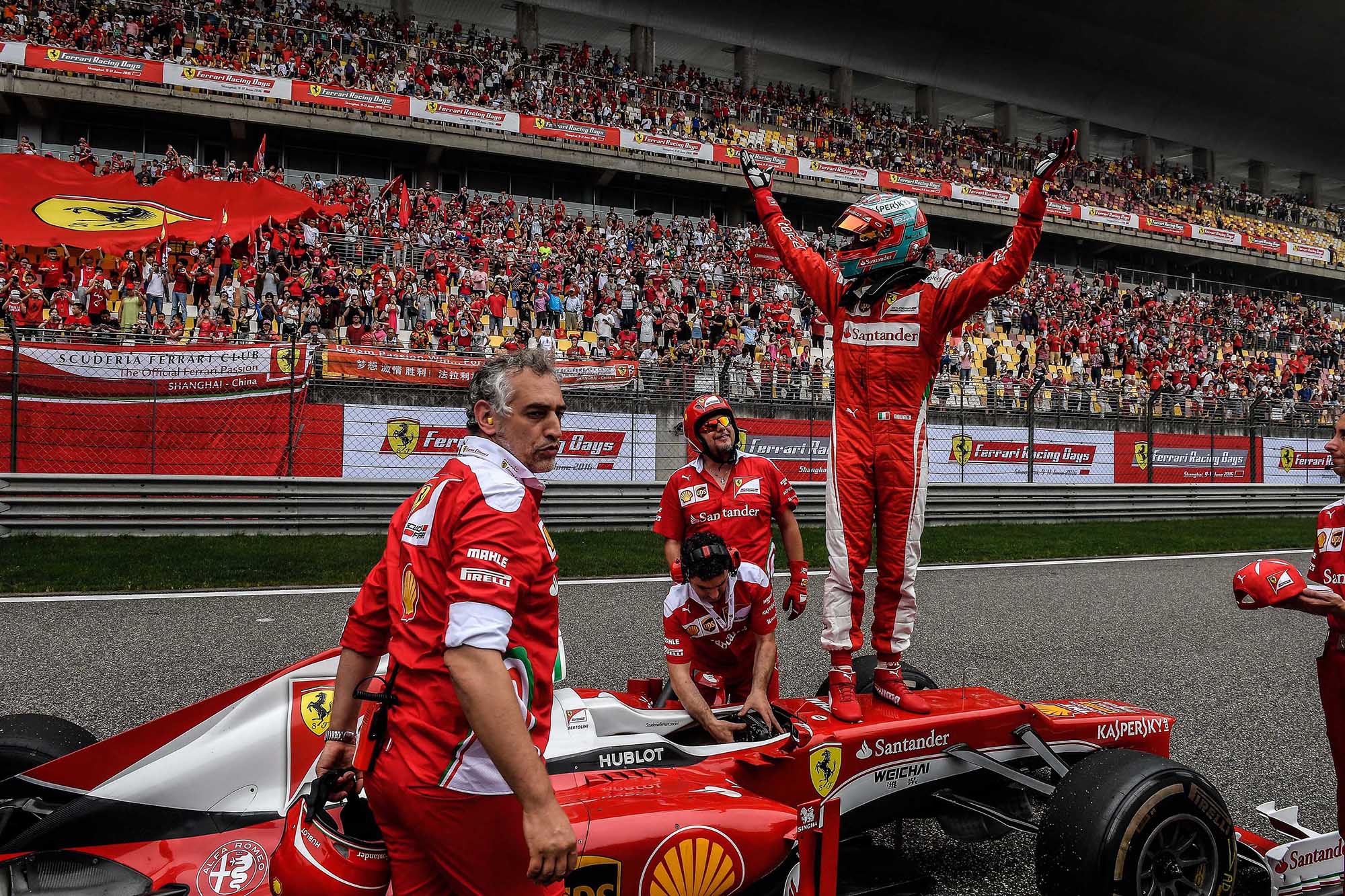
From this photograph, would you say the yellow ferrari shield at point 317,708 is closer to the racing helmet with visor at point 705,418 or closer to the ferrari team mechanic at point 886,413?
the ferrari team mechanic at point 886,413

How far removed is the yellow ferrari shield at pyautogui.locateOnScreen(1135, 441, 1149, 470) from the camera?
59.9ft

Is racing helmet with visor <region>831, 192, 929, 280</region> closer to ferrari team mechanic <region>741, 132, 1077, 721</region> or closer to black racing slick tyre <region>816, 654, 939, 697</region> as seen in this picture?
ferrari team mechanic <region>741, 132, 1077, 721</region>

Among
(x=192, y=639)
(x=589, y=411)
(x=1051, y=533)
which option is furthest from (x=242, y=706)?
(x=1051, y=533)

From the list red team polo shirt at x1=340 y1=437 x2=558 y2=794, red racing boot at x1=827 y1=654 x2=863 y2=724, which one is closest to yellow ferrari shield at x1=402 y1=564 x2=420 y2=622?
red team polo shirt at x1=340 y1=437 x2=558 y2=794

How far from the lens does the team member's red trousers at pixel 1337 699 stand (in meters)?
3.14

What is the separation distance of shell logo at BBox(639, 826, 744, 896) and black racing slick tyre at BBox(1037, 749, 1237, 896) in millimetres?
1137

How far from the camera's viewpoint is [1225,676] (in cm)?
582

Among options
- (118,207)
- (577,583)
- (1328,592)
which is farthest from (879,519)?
(118,207)

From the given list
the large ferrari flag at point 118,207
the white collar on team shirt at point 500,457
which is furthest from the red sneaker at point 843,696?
the large ferrari flag at point 118,207

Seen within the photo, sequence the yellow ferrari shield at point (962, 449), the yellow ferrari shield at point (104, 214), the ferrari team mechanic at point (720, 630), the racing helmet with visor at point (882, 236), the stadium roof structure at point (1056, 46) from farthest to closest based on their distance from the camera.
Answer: the stadium roof structure at point (1056, 46), the yellow ferrari shield at point (962, 449), the yellow ferrari shield at point (104, 214), the racing helmet with visor at point (882, 236), the ferrari team mechanic at point (720, 630)

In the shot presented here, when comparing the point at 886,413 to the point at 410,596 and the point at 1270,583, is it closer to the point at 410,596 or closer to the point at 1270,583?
the point at 1270,583

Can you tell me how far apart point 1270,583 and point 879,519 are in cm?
145

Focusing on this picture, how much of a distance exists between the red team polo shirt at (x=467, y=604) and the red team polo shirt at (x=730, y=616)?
6.35 feet

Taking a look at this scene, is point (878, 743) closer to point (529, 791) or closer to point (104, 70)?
point (529, 791)
